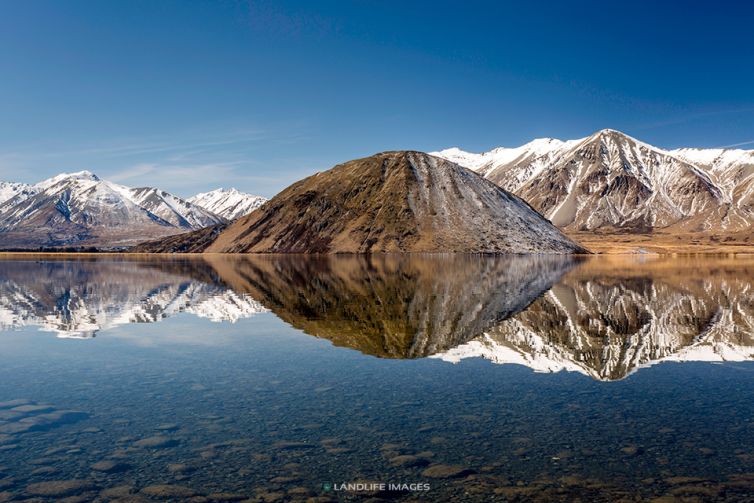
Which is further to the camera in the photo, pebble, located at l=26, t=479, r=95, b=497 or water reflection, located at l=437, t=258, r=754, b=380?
water reflection, located at l=437, t=258, r=754, b=380

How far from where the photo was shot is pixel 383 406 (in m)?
18.5

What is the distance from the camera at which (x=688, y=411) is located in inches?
708

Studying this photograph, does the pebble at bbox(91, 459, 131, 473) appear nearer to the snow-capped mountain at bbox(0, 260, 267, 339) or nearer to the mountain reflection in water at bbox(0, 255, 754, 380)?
the mountain reflection in water at bbox(0, 255, 754, 380)

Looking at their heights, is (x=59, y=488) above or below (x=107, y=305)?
below

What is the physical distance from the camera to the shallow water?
12.8 meters

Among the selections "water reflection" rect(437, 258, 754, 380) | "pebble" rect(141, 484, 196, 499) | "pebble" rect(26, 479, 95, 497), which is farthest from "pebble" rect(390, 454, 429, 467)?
"water reflection" rect(437, 258, 754, 380)

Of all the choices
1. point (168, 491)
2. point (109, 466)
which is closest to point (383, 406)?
point (168, 491)

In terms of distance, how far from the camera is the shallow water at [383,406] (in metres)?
12.8

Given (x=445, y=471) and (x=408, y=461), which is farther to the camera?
(x=408, y=461)

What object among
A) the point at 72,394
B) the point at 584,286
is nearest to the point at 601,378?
the point at 72,394

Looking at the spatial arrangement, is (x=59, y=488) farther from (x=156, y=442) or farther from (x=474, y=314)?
(x=474, y=314)

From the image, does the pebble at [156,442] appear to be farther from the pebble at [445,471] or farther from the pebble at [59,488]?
the pebble at [445,471]

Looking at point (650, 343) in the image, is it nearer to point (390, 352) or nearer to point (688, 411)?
point (688, 411)

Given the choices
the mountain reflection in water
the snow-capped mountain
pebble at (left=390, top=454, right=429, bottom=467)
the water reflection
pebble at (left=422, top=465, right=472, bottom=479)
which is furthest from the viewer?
the snow-capped mountain
